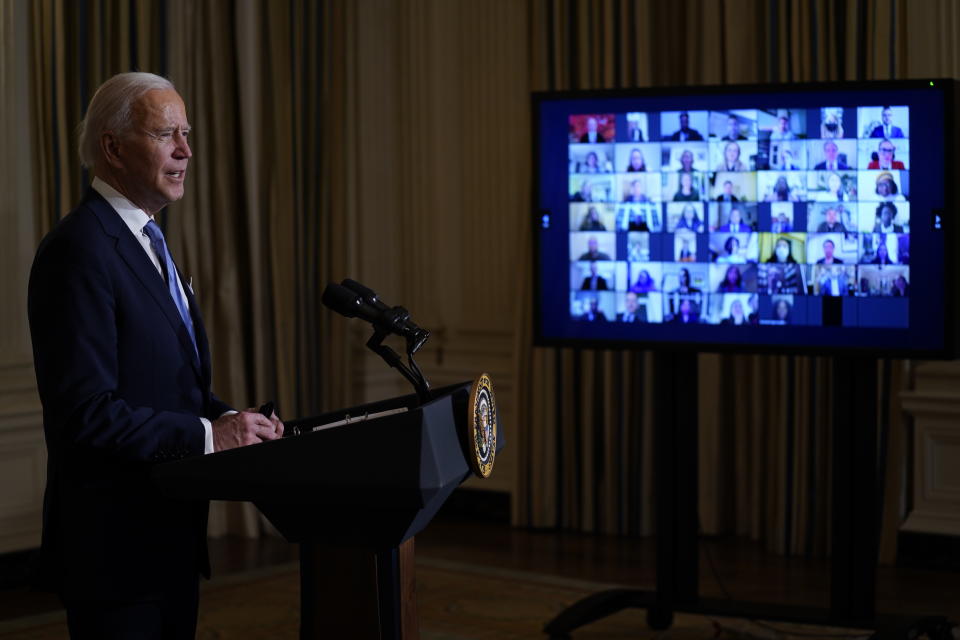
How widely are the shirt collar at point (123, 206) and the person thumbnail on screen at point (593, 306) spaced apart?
196cm

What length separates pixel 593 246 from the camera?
3822mm

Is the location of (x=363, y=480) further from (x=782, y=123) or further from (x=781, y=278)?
(x=782, y=123)

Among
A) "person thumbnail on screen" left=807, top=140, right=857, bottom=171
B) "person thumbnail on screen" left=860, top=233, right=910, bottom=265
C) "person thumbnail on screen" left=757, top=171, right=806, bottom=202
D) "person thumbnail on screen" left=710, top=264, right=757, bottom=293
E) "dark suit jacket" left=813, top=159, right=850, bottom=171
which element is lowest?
"person thumbnail on screen" left=710, top=264, right=757, bottom=293

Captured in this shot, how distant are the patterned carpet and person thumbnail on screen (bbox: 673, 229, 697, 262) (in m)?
1.23

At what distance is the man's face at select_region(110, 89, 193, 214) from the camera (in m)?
2.07

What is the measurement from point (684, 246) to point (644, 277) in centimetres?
16

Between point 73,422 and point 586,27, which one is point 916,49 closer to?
point 586,27

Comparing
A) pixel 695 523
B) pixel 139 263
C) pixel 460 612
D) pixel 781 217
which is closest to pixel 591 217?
pixel 781 217

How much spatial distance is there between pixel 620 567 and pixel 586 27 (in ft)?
7.69

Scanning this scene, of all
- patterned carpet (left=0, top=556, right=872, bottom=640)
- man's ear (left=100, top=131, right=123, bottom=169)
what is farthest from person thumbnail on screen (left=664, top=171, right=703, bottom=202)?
man's ear (left=100, top=131, right=123, bottom=169)

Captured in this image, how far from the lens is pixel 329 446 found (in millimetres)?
1814

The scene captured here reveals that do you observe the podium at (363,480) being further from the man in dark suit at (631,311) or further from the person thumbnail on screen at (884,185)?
the person thumbnail on screen at (884,185)

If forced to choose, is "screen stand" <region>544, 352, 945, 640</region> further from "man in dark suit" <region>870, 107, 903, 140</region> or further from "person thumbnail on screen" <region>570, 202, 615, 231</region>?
"man in dark suit" <region>870, 107, 903, 140</region>

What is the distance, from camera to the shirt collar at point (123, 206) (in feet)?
6.84
